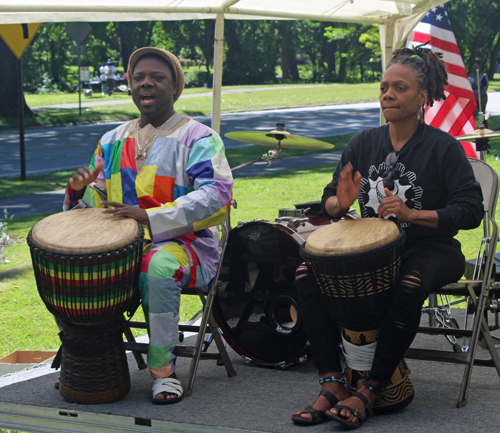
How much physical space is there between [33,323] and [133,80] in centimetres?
232

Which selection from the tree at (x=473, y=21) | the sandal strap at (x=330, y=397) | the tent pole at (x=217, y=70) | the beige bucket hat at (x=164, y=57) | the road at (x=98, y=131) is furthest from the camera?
the tree at (x=473, y=21)

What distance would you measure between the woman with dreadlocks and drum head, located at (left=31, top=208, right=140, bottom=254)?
2.69 feet

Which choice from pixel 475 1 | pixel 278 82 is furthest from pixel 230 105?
pixel 475 1

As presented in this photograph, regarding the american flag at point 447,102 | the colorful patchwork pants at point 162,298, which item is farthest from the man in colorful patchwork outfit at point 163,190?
the american flag at point 447,102

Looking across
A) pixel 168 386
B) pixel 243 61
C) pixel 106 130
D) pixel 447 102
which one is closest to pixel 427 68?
pixel 168 386

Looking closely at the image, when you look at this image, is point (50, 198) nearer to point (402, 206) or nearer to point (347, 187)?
point (347, 187)

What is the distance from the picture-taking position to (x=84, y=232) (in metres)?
2.93

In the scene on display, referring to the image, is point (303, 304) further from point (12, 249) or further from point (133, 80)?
point (12, 249)

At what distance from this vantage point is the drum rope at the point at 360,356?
9.21 ft

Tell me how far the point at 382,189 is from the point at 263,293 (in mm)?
996

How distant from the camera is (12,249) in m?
6.68

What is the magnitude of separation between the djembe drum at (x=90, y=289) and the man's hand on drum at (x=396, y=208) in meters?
1.08

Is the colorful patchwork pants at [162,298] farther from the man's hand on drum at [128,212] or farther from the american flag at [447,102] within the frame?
the american flag at [447,102]

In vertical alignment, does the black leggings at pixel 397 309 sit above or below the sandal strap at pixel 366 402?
above
